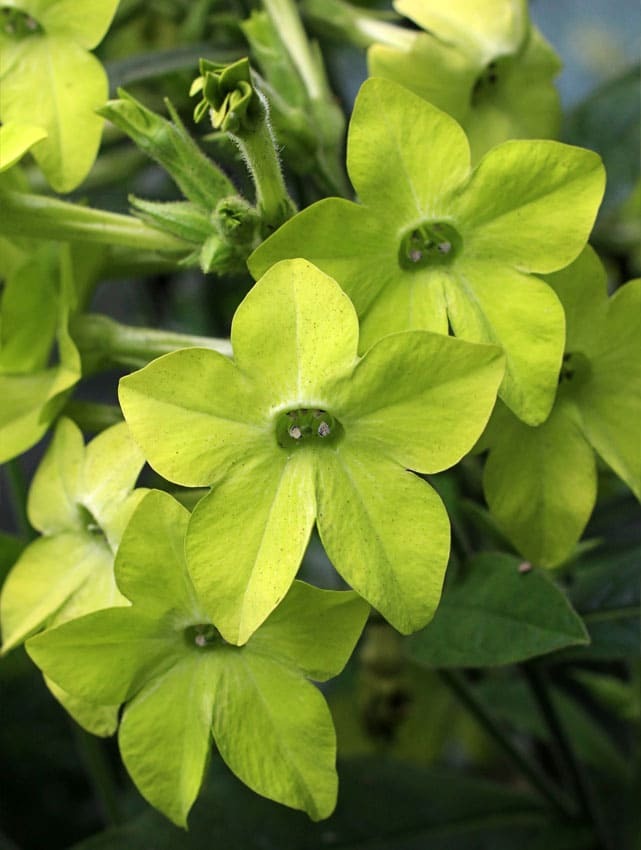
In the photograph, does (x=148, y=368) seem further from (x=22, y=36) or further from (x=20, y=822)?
(x=20, y=822)

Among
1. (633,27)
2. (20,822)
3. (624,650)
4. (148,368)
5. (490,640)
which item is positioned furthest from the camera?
(633,27)

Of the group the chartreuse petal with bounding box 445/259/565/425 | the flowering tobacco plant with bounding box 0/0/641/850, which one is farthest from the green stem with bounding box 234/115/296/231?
the chartreuse petal with bounding box 445/259/565/425

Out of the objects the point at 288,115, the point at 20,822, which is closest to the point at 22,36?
the point at 288,115

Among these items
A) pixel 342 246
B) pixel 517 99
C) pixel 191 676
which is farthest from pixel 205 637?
pixel 517 99

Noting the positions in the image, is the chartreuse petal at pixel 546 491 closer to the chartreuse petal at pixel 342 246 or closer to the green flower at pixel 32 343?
the chartreuse petal at pixel 342 246

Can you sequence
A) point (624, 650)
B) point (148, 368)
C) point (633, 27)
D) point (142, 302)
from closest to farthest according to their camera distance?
point (148, 368)
point (624, 650)
point (142, 302)
point (633, 27)
